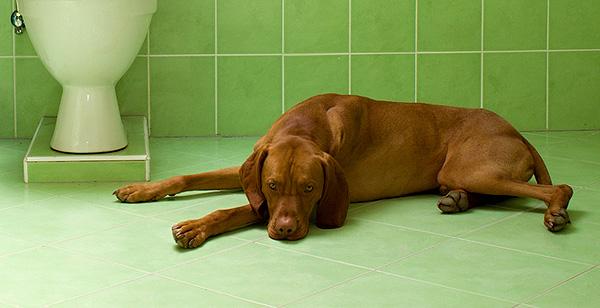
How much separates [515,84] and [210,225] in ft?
6.55

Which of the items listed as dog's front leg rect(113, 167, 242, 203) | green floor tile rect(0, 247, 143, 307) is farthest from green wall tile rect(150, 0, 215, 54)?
green floor tile rect(0, 247, 143, 307)

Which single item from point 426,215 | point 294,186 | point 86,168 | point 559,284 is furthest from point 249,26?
point 559,284

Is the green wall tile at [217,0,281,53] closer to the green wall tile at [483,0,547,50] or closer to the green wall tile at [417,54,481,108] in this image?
the green wall tile at [417,54,481,108]

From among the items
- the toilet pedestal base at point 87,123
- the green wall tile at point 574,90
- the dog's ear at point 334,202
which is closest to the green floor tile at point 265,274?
the dog's ear at point 334,202

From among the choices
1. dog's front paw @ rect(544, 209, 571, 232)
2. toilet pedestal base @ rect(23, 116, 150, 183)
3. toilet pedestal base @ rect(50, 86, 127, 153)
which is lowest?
dog's front paw @ rect(544, 209, 571, 232)

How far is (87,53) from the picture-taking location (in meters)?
3.24

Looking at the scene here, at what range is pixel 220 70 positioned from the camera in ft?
13.1

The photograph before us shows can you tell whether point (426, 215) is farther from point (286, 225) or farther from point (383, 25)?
point (383, 25)

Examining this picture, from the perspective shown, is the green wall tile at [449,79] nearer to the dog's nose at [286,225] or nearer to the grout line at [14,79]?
the grout line at [14,79]

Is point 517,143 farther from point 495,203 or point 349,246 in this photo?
point 349,246

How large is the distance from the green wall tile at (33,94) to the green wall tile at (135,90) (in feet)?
0.80

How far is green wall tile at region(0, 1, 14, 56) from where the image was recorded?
12.6 ft

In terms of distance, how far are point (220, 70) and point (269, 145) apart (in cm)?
143

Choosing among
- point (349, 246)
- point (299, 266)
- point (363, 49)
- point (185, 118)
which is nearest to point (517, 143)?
point (349, 246)
